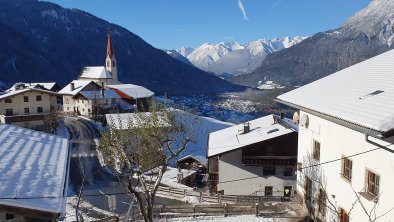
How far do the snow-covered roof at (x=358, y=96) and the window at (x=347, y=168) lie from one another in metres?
2.24

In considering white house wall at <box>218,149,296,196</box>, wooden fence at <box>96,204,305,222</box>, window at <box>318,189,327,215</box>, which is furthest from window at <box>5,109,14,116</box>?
window at <box>318,189,327,215</box>

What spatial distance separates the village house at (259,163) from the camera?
28.3 m

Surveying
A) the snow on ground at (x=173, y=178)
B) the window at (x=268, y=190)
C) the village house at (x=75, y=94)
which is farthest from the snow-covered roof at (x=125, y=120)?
the window at (x=268, y=190)

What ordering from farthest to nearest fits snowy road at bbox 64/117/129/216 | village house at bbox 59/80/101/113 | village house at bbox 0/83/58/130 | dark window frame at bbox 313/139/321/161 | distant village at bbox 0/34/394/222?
village house at bbox 59/80/101/113 < village house at bbox 0/83/58/130 < snowy road at bbox 64/117/129/216 < dark window frame at bbox 313/139/321/161 < distant village at bbox 0/34/394/222

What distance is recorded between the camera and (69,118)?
65.1 meters

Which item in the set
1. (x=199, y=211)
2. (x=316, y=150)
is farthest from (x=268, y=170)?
(x=316, y=150)

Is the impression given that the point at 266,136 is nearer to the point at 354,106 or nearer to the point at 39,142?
the point at 354,106

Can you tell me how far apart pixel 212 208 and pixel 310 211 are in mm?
5874

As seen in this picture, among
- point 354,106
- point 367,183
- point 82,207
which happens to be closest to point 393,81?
point 354,106

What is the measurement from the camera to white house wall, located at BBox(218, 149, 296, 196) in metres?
29.0

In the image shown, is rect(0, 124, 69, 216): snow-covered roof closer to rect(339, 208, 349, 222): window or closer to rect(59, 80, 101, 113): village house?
rect(339, 208, 349, 222): window

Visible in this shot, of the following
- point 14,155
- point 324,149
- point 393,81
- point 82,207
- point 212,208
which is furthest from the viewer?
point 82,207

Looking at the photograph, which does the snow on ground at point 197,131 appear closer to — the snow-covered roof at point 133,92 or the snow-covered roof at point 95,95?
the snow-covered roof at point 95,95

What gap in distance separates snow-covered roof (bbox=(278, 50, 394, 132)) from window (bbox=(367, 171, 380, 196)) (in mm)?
2274
